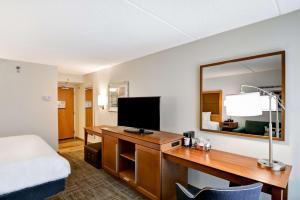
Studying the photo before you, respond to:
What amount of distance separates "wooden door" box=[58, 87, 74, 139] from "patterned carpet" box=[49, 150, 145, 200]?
2.92 metres

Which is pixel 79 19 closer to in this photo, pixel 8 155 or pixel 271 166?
pixel 8 155

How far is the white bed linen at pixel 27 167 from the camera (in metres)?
1.86

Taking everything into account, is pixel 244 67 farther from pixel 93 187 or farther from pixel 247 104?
pixel 93 187

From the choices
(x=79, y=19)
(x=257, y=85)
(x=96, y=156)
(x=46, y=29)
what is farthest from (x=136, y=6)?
(x=96, y=156)

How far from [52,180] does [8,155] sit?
71 cm

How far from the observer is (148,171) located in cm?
235

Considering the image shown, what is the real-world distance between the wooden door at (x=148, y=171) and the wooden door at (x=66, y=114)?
458 cm

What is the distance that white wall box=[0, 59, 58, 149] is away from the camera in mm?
3687

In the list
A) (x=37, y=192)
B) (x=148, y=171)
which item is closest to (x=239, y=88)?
(x=148, y=171)

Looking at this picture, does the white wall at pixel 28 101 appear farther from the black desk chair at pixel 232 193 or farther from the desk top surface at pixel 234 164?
the black desk chair at pixel 232 193

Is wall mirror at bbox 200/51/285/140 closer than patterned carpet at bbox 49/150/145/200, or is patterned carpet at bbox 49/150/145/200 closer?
wall mirror at bbox 200/51/285/140

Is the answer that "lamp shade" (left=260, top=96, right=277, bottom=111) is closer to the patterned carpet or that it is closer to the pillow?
the pillow

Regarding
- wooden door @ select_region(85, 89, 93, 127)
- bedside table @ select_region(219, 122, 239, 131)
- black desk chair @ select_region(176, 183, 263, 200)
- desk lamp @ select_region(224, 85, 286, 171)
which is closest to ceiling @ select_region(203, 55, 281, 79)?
desk lamp @ select_region(224, 85, 286, 171)

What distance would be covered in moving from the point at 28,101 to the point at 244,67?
463 centimetres
